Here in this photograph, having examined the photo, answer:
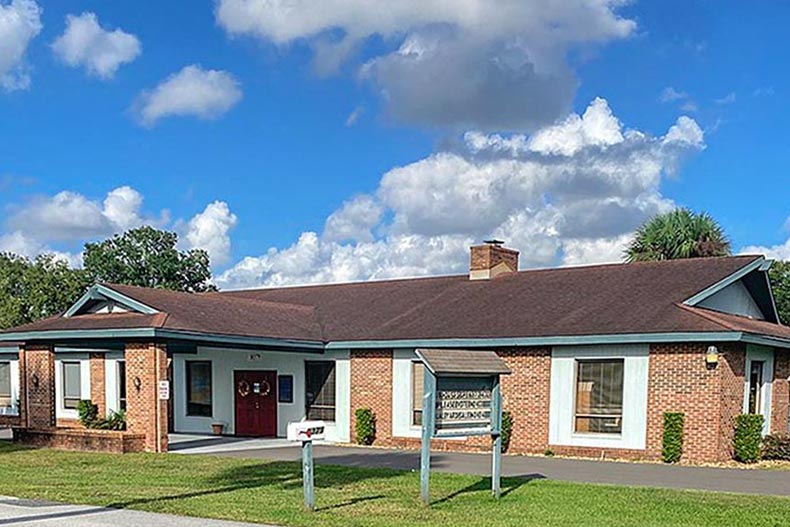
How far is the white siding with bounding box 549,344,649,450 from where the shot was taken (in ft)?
57.8

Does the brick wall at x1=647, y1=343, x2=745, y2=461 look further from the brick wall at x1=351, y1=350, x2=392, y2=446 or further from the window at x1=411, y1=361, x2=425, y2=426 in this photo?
the brick wall at x1=351, y1=350, x2=392, y2=446

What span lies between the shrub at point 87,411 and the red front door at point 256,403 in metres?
4.99

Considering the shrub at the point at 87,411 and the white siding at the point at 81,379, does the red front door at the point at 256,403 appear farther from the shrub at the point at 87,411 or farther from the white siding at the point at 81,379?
the white siding at the point at 81,379

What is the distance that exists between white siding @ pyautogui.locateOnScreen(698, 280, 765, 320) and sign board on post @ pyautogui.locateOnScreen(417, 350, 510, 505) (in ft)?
28.8

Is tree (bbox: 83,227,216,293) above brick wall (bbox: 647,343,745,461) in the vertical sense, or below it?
above

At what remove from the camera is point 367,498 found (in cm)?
1149

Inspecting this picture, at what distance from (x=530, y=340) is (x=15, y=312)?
34.8 metres

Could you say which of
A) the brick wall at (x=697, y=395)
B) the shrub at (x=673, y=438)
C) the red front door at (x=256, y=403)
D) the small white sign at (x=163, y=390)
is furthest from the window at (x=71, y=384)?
the shrub at (x=673, y=438)

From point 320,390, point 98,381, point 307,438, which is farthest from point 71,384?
point 307,438

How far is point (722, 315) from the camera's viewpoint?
1900 cm

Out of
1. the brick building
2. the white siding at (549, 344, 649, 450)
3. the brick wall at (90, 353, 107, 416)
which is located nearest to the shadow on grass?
the white siding at (549, 344, 649, 450)

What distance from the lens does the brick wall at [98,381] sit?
26688 mm

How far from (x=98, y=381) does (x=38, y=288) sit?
2148 centimetres

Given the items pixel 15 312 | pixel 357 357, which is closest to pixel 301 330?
pixel 357 357
